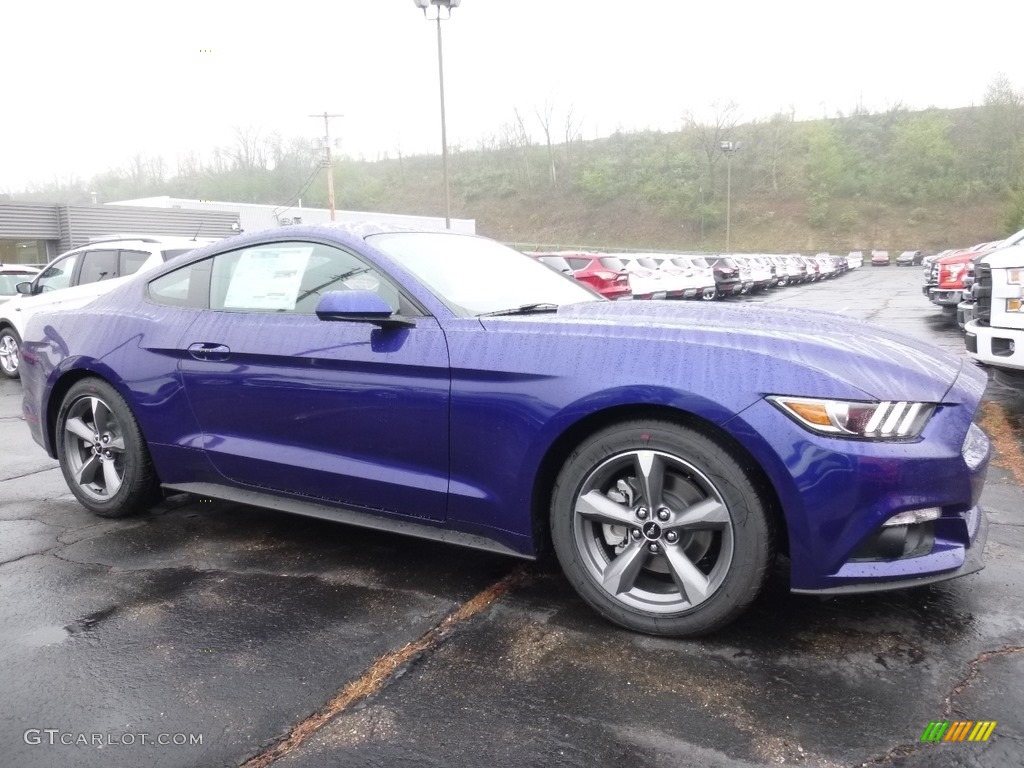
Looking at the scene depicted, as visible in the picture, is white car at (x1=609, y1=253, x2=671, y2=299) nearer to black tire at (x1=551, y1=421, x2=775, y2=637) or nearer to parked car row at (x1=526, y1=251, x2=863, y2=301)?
parked car row at (x1=526, y1=251, x2=863, y2=301)

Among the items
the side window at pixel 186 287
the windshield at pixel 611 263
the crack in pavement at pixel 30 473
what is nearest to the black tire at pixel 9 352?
the crack in pavement at pixel 30 473

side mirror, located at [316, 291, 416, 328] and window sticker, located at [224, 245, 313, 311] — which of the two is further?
window sticker, located at [224, 245, 313, 311]

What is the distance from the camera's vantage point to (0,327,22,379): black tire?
35.1 ft

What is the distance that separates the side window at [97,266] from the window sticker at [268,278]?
7.50m

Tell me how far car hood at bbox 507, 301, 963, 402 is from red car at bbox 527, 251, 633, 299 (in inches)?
598

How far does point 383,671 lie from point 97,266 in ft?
31.3

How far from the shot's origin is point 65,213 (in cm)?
3219

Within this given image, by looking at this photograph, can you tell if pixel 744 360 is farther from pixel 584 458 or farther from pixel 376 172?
pixel 376 172

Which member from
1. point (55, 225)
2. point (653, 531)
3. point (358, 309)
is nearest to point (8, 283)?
point (358, 309)

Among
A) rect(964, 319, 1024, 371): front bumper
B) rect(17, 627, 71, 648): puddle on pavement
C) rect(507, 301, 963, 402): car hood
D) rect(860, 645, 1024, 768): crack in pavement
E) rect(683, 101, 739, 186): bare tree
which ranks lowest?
rect(17, 627, 71, 648): puddle on pavement

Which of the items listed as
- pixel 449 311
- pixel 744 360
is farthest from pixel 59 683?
pixel 744 360

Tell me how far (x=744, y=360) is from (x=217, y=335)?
2.36 metres

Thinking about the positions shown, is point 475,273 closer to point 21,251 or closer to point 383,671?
point 383,671

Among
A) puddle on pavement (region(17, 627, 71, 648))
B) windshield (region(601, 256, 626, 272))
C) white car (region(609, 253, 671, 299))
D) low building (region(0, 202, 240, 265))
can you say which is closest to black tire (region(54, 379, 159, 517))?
puddle on pavement (region(17, 627, 71, 648))
